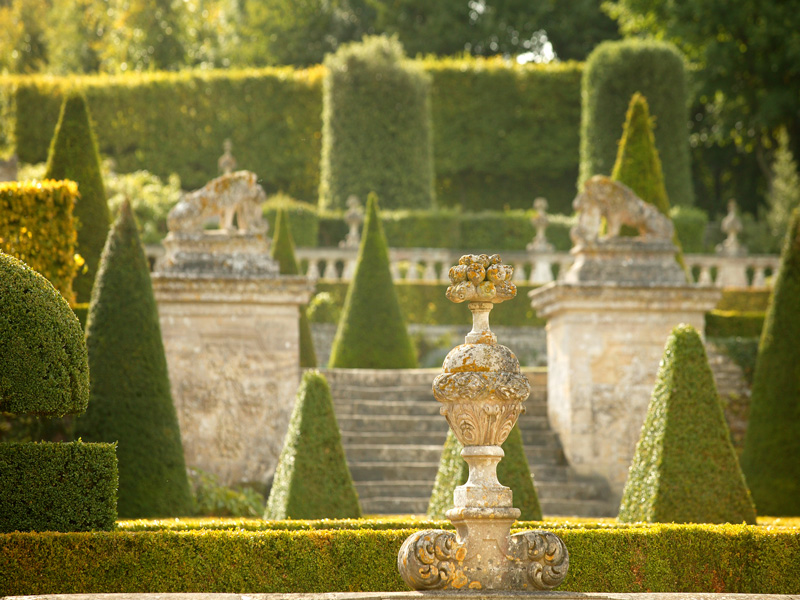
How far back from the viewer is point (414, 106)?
28172 millimetres

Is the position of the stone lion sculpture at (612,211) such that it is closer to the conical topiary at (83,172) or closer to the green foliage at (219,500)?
the green foliage at (219,500)

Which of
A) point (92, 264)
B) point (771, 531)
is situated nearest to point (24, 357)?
point (771, 531)

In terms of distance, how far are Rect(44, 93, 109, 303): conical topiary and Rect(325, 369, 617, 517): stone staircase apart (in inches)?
127

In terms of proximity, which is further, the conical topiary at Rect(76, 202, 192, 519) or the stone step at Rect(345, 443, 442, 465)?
the stone step at Rect(345, 443, 442, 465)

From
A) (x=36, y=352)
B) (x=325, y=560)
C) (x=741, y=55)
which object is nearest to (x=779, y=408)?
(x=325, y=560)

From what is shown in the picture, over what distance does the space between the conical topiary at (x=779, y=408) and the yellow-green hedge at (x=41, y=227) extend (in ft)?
23.2

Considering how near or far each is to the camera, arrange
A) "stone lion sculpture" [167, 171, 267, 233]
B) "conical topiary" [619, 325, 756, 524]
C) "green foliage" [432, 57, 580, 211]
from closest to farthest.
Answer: "conical topiary" [619, 325, 756, 524]
"stone lion sculpture" [167, 171, 267, 233]
"green foliage" [432, 57, 580, 211]

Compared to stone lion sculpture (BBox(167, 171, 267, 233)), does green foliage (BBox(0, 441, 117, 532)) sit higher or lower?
lower

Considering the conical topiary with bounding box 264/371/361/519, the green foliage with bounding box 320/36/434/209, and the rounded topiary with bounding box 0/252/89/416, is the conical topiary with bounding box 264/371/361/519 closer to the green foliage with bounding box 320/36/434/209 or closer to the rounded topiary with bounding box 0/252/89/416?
the rounded topiary with bounding box 0/252/89/416

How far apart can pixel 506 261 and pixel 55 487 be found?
15.1 m

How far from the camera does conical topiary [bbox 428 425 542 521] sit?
8.41 meters

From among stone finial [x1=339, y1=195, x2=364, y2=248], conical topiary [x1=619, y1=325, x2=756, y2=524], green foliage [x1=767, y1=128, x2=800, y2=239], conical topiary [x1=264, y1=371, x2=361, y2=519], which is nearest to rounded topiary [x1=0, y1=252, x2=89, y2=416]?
conical topiary [x1=264, y1=371, x2=361, y2=519]

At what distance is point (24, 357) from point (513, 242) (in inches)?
745

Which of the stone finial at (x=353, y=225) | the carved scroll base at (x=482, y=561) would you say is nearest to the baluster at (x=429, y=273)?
the stone finial at (x=353, y=225)
